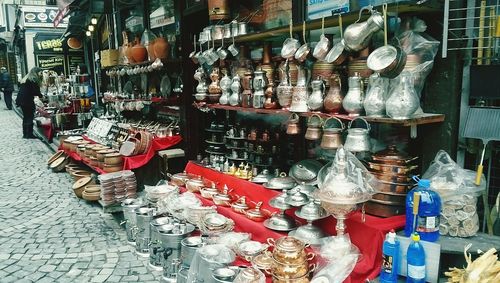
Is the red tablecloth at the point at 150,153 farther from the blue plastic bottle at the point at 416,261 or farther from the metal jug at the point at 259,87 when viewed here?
the blue plastic bottle at the point at 416,261

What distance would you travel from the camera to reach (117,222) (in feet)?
19.1

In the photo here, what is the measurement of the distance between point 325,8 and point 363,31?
3.15ft

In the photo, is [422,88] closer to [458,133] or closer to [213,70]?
[458,133]

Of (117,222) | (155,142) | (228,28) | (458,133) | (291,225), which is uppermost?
(228,28)

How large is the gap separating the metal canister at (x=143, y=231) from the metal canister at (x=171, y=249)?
55 cm

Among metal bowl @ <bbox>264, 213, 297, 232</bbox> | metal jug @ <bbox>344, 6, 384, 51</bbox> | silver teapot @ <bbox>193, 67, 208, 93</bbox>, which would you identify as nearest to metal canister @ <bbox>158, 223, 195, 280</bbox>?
metal bowl @ <bbox>264, 213, 297, 232</bbox>

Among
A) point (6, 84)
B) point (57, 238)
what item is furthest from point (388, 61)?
point (6, 84)

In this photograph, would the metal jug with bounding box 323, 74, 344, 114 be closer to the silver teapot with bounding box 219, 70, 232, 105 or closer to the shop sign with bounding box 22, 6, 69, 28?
the silver teapot with bounding box 219, 70, 232, 105

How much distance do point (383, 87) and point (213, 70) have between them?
278 centimetres

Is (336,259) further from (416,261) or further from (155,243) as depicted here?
(155,243)

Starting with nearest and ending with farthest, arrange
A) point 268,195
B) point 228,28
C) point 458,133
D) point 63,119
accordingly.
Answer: point 458,133 < point 268,195 < point 228,28 < point 63,119


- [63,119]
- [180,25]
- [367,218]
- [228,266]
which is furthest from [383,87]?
[63,119]

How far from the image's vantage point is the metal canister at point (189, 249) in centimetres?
371

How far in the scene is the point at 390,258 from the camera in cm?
269
